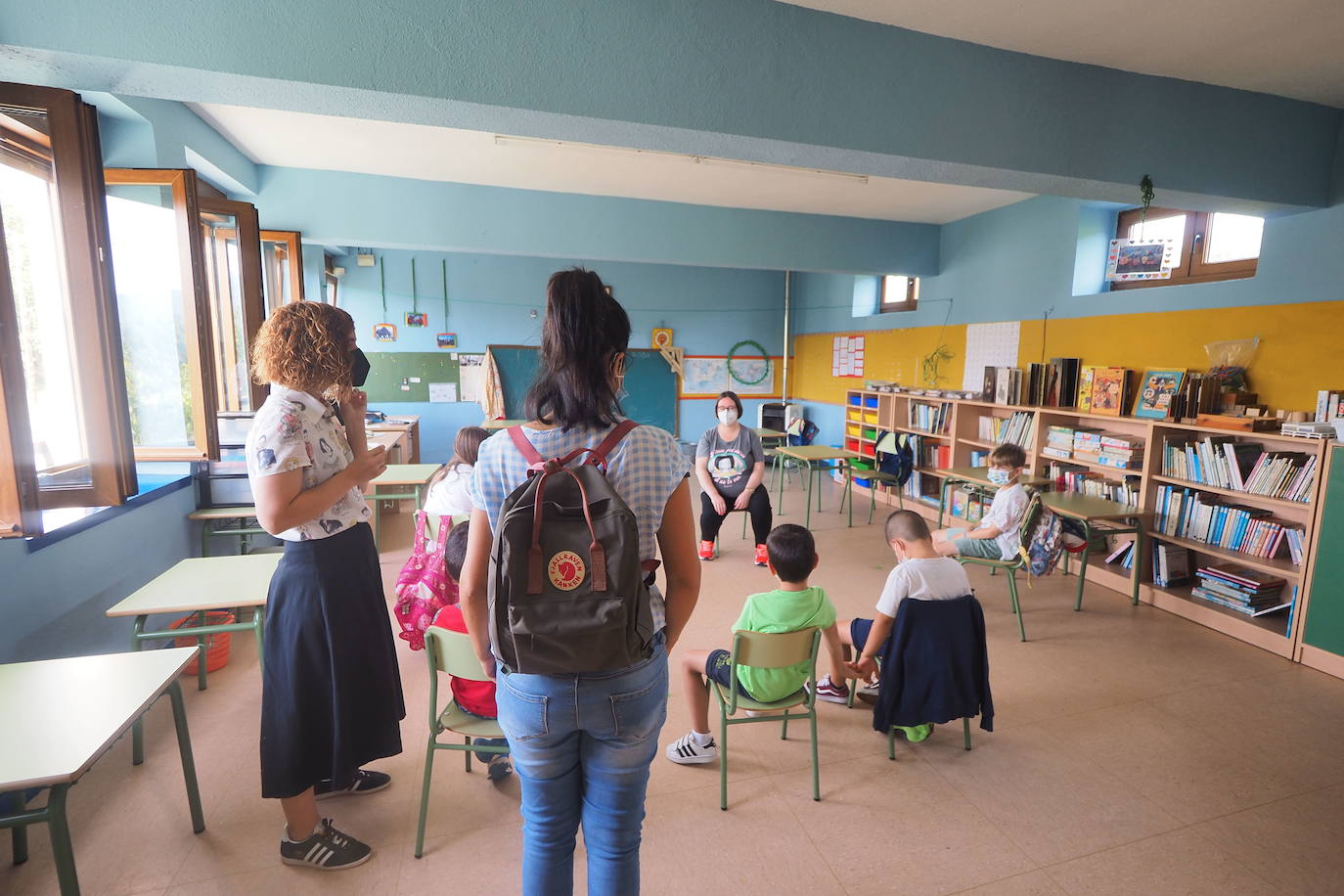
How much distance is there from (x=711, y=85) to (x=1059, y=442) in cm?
388

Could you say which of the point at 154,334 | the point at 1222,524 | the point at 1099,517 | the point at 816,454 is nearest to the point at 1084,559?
the point at 1099,517

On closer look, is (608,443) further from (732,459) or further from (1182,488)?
(1182,488)

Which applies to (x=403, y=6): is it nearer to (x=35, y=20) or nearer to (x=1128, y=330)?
(x=35, y=20)

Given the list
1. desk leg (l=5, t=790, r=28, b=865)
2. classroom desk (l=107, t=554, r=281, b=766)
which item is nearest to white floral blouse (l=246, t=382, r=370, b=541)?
classroom desk (l=107, t=554, r=281, b=766)

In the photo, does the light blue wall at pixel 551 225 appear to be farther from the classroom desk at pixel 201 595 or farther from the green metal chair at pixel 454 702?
the green metal chair at pixel 454 702

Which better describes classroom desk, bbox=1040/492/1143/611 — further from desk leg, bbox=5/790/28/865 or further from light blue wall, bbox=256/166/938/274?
desk leg, bbox=5/790/28/865

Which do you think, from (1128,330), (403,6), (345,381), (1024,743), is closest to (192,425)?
(345,381)

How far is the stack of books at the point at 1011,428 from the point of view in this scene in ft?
16.5

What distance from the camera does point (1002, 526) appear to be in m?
3.67

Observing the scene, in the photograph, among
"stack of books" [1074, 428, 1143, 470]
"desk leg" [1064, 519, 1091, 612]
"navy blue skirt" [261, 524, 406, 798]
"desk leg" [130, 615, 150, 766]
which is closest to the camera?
"navy blue skirt" [261, 524, 406, 798]

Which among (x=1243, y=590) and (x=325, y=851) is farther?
(x=1243, y=590)

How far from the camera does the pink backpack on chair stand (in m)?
2.58

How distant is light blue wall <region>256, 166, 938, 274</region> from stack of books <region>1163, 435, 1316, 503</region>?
3.19 meters

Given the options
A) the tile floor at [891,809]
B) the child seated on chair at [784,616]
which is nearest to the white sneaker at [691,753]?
the tile floor at [891,809]
